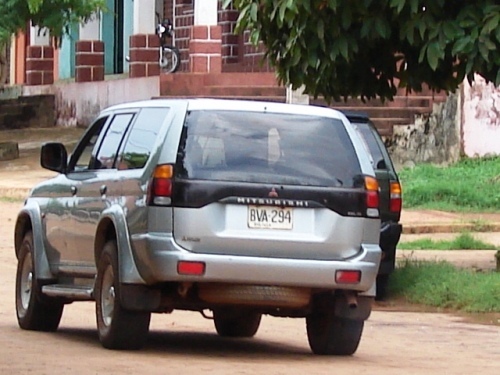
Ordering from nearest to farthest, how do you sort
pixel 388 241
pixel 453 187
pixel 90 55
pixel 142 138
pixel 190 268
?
pixel 190 268
pixel 142 138
pixel 388 241
pixel 453 187
pixel 90 55

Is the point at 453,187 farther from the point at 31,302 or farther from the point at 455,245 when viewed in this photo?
the point at 31,302

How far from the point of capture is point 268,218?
953 cm

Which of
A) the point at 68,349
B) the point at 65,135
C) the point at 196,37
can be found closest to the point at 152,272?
the point at 68,349

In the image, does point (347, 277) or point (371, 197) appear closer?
point (347, 277)

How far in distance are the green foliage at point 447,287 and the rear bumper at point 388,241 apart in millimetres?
517

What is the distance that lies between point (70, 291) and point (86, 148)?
1.17 metres

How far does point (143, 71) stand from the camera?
109ft

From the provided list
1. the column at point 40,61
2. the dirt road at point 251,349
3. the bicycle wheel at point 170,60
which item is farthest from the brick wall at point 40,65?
the dirt road at point 251,349

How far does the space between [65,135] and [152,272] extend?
23.9 meters

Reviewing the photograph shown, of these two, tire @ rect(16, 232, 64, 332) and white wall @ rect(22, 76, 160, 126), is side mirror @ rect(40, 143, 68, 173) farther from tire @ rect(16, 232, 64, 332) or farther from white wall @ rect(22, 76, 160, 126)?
white wall @ rect(22, 76, 160, 126)

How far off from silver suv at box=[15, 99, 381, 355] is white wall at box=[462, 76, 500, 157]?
16764mm

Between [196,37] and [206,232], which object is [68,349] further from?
[196,37]

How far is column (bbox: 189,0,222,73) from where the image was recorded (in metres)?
28.9

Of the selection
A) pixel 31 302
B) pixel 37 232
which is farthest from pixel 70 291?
pixel 37 232
